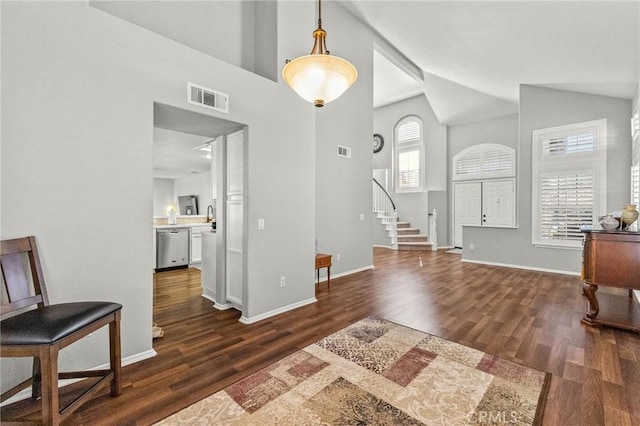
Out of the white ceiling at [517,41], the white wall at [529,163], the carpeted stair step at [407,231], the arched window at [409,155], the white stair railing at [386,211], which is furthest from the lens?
the arched window at [409,155]

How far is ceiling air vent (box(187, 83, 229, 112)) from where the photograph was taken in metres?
2.73

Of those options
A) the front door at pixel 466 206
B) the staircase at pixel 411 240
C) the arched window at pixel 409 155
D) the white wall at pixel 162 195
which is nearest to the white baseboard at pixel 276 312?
the staircase at pixel 411 240

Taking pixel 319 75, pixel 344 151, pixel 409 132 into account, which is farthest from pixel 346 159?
pixel 409 132

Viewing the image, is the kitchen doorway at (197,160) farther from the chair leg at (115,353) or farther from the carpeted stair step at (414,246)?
the carpeted stair step at (414,246)

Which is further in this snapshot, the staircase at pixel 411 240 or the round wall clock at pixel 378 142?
the round wall clock at pixel 378 142

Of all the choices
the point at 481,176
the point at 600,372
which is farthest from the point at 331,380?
the point at 481,176

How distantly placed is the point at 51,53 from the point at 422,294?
15.8ft

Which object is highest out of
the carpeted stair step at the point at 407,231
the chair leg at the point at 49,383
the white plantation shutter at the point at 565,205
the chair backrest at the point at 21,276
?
the white plantation shutter at the point at 565,205

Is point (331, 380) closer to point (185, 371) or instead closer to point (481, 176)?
point (185, 371)

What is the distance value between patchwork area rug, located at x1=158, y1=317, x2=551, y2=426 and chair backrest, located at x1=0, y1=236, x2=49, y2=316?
120cm

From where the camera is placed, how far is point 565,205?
548cm

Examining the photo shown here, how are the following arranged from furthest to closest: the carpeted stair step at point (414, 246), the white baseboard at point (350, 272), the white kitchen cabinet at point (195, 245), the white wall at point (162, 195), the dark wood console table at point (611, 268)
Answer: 1. the white wall at point (162, 195)
2. the carpeted stair step at point (414, 246)
3. the white kitchen cabinet at point (195, 245)
4. the white baseboard at point (350, 272)
5. the dark wood console table at point (611, 268)

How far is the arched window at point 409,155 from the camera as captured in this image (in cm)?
935

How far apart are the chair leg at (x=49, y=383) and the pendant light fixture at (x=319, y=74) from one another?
241cm
